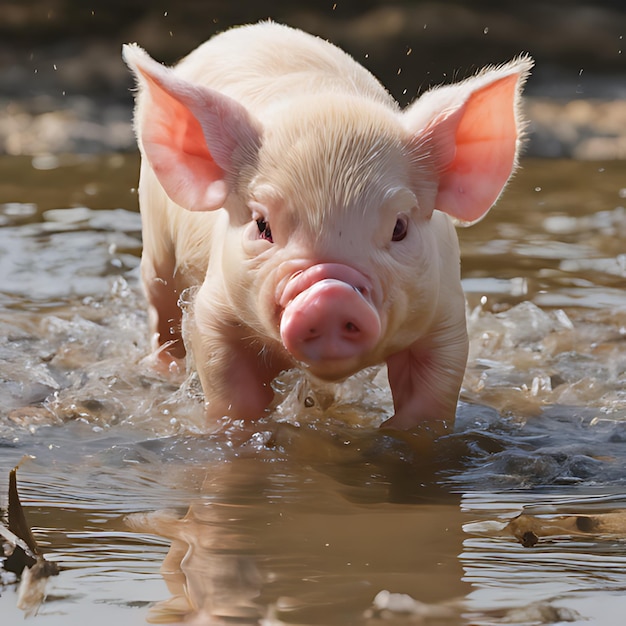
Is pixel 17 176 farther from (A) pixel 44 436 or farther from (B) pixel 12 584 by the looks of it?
(B) pixel 12 584

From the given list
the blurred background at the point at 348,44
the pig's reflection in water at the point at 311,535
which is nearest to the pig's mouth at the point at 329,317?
the pig's reflection in water at the point at 311,535

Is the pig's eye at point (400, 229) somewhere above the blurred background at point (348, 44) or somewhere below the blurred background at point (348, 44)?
below

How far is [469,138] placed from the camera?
10.2ft

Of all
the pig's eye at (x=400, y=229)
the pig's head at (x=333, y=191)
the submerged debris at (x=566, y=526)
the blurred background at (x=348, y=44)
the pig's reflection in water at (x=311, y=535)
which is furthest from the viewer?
the blurred background at (x=348, y=44)

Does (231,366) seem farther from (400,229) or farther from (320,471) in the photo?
(400,229)

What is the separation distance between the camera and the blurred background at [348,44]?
9359 millimetres

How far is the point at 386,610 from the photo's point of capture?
6.51 ft

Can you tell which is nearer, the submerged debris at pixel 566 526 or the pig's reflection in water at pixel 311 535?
the pig's reflection in water at pixel 311 535

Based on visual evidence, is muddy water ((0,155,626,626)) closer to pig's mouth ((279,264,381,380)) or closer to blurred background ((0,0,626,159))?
pig's mouth ((279,264,381,380))

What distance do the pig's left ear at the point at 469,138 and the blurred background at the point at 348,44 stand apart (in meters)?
6.06

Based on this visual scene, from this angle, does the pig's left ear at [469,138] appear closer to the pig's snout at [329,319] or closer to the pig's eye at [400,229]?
the pig's eye at [400,229]

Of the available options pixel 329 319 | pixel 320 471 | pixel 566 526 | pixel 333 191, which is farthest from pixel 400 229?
pixel 566 526

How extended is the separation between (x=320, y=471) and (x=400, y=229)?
0.63 metres

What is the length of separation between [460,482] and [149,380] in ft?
4.77
